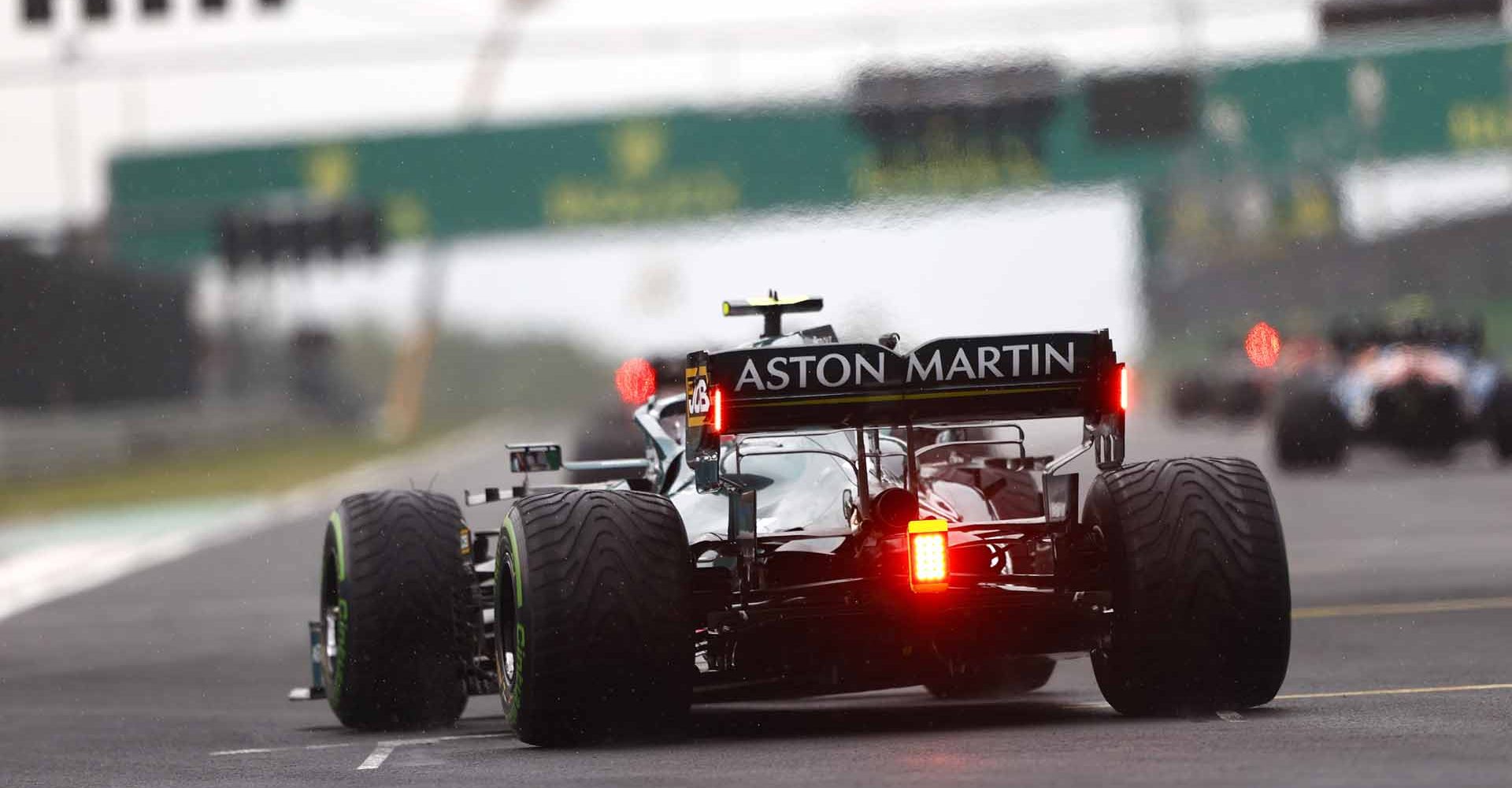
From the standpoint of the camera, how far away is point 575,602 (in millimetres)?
10273

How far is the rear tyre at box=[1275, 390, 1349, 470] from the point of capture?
118 feet

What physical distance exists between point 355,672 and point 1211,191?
102 ft

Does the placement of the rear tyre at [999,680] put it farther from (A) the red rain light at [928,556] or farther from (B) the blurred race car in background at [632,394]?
(A) the red rain light at [928,556]

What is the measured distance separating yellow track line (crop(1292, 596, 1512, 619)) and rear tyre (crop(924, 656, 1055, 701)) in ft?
15.7

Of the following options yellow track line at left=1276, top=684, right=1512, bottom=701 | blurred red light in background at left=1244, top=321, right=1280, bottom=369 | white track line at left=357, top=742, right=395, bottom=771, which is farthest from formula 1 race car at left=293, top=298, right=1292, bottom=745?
blurred red light in background at left=1244, top=321, right=1280, bottom=369

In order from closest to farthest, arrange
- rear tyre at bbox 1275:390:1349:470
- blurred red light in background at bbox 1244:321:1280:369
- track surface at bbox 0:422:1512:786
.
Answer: track surface at bbox 0:422:1512:786 < blurred red light in background at bbox 1244:321:1280:369 < rear tyre at bbox 1275:390:1349:470

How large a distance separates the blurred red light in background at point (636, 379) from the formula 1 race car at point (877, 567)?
269 centimetres

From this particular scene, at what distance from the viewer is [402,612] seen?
12.8 metres

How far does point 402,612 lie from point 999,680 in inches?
113

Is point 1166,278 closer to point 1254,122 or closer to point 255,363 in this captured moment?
point 1254,122

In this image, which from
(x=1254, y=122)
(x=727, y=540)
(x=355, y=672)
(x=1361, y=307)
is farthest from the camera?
(x=1361, y=307)

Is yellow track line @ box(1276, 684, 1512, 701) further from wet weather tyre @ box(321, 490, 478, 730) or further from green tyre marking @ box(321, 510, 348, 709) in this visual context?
green tyre marking @ box(321, 510, 348, 709)

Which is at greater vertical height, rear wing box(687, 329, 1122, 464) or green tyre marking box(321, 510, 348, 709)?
rear wing box(687, 329, 1122, 464)

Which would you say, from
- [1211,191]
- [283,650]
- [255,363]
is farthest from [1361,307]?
[255,363]
